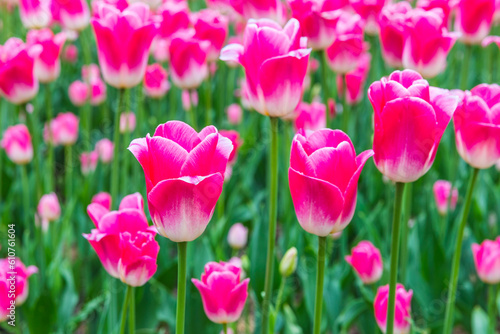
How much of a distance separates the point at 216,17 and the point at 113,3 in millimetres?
481

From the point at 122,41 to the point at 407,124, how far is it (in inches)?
28.4

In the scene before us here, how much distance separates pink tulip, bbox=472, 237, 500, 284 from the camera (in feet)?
4.51

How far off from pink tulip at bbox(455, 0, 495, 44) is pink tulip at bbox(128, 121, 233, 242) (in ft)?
3.91

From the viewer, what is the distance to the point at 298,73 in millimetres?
1042

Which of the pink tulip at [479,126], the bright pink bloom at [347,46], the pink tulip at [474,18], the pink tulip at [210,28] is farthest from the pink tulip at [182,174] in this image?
the pink tulip at [474,18]

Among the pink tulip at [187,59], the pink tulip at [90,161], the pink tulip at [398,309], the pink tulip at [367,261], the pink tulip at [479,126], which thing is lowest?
the pink tulip at [90,161]

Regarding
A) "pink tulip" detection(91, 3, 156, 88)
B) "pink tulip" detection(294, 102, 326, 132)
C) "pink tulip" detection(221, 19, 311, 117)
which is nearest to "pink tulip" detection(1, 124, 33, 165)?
"pink tulip" detection(91, 3, 156, 88)

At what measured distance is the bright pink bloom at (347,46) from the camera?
5.34 ft

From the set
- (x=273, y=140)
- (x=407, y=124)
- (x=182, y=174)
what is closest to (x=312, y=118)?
(x=273, y=140)

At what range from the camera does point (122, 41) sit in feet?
4.29

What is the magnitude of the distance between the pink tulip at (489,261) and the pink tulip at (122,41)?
0.89m

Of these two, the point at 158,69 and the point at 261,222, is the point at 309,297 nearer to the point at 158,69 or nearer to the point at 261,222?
the point at 261,222

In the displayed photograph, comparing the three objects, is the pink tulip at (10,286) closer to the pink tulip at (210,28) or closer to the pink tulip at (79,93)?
the pink tulip at (210,28)

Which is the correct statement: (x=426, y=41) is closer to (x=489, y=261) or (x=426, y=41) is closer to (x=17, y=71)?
(x=489, y=261)
